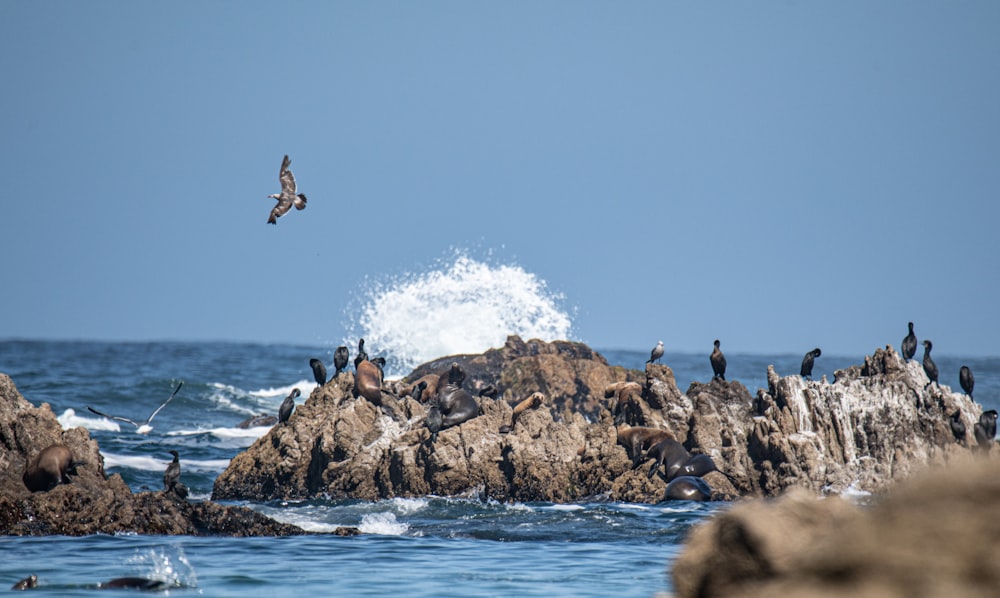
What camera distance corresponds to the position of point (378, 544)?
14664 mm

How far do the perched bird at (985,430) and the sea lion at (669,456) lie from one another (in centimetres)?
496

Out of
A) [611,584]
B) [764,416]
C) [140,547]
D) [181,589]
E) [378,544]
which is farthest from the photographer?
[764,416]

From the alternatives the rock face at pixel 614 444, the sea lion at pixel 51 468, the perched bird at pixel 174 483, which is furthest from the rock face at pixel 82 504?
the rock face at pixel 614 444

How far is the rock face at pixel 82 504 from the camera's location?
14.5m

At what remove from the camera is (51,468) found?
1521cm

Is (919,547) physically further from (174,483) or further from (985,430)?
(985,430)

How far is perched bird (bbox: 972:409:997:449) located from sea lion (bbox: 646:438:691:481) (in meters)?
4.96

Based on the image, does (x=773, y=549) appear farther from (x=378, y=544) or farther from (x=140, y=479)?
(x=140, y=479)

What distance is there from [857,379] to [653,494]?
4732 millimetres

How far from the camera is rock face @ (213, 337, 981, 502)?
1953 centimetres

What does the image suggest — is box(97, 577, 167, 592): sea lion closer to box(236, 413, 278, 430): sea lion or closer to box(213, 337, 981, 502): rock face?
box(213, 337, 981, 502): rock face

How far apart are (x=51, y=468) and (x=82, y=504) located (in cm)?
80

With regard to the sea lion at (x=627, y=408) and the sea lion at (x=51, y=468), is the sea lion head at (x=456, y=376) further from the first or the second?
the sea lion at (x=51, y=468)

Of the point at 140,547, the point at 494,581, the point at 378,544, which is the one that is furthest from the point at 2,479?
the point at 494,581
